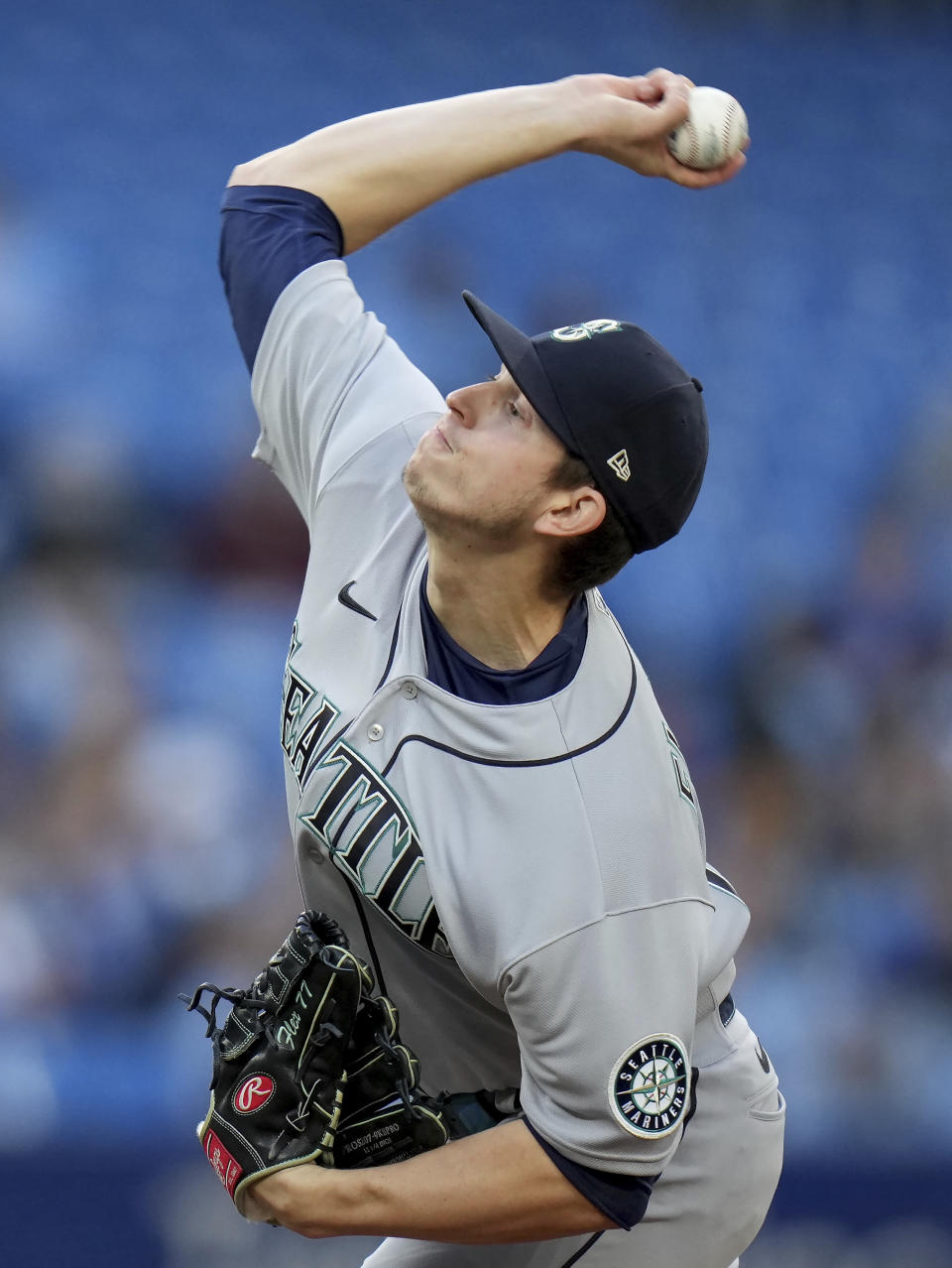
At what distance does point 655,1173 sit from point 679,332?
5506mm

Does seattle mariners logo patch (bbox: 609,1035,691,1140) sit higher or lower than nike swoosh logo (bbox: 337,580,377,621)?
lower

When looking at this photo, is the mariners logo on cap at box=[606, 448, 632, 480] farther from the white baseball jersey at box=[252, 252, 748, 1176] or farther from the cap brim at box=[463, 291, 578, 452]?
→ the white baseball jersey at box=[252, 252, 748, 1176]

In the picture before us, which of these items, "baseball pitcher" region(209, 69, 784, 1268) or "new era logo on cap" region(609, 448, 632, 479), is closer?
"baseball pitcher" region(209, 69, 784, 1268)

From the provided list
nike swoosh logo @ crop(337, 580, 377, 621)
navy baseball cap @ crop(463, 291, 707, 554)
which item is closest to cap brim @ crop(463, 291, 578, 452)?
navy baseball cap @ crop(463, 291, 707, 554)

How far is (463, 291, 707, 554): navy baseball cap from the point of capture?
199 cm

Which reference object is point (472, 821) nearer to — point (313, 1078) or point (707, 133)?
point (313, 1078)

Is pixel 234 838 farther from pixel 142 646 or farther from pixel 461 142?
pixel 461 142

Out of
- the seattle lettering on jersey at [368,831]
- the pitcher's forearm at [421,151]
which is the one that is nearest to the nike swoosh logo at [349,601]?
the seattle lettering on jersey at [368,831]

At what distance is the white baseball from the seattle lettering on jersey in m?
1.06

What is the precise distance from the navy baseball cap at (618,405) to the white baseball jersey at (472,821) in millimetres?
245

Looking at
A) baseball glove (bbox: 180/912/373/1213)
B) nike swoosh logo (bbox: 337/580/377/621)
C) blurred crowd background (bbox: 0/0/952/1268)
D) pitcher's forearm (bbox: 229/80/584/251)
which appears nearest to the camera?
baseball glove (bbox: 180/912/373/1213)

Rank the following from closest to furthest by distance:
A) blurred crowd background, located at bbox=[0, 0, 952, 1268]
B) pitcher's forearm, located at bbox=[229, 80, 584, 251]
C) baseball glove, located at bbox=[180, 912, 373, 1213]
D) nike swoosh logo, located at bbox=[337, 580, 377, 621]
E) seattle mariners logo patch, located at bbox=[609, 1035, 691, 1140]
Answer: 1. seattle mariners logo patch, located at bbox=[609, 1035, 691, 1140]
2. baseball glove, located at bbox=[180, 912, 373, 1213]
3. nike swoosh logo, located at bbox=[337, 580, 377, 621]
4. pitcher's forearm, located at bbox=[229, 80, 584, 251]
5. blurred crowd background, located at bbox=[0, 0, 952, 1268]

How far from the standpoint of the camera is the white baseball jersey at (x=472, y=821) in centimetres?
185

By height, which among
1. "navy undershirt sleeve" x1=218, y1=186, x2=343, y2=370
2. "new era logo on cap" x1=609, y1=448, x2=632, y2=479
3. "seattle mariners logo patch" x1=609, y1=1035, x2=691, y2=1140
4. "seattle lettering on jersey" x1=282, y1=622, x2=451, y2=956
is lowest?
"seattle mariners logo patch" x1=609, y1=1035, x2=691, y2=1140
